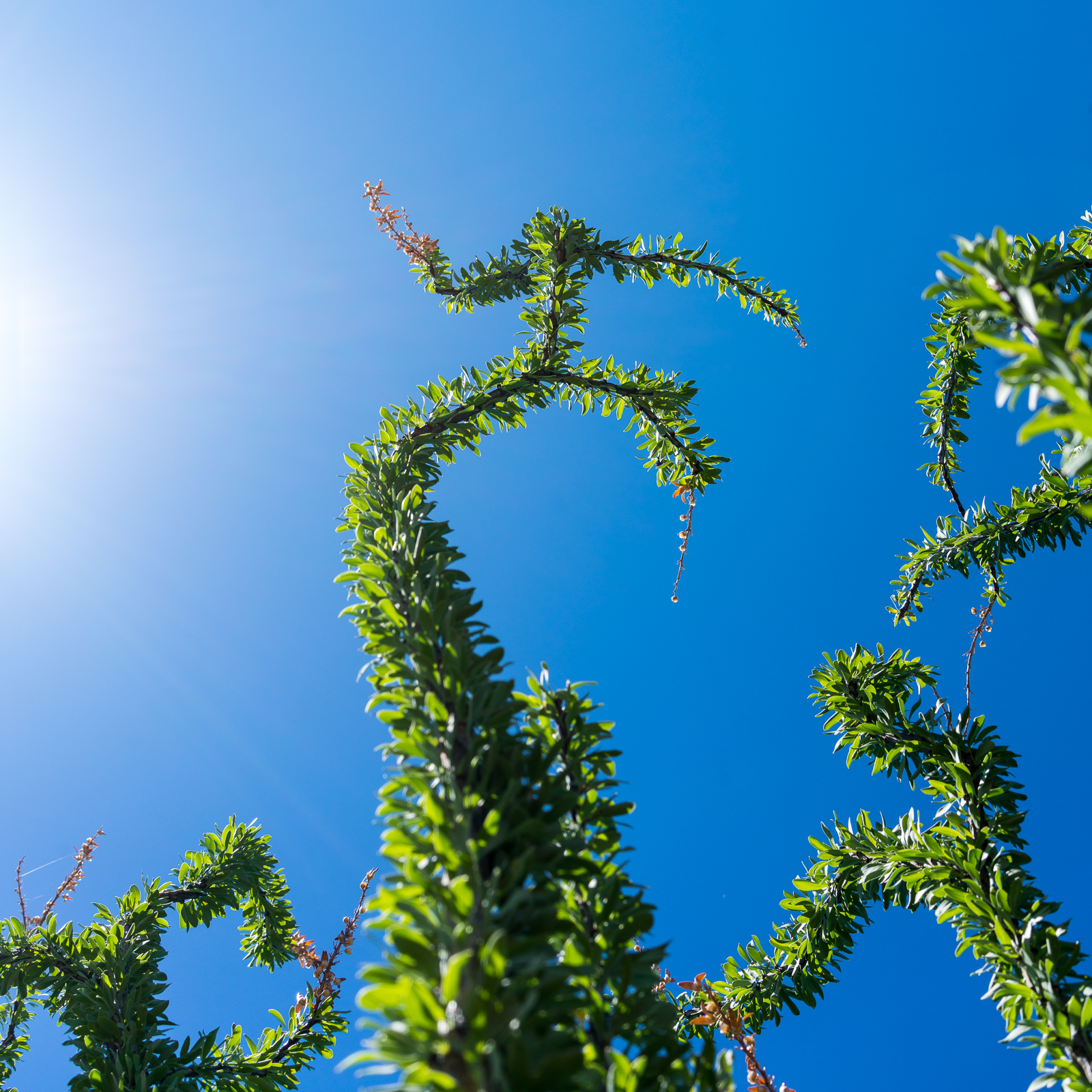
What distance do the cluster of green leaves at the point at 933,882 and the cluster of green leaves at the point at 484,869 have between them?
35.3 inches

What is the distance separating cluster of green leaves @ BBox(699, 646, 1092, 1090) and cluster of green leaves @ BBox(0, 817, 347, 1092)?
175cm

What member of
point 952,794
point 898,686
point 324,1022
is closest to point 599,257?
point 898,686

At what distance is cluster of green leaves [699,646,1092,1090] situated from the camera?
1.57 m

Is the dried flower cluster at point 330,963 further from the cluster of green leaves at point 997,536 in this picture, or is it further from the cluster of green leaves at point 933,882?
the cluster of green leaves at point 997,536

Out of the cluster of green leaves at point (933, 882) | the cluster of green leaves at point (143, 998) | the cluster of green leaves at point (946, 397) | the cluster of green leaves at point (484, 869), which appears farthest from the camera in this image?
the cluster of green leaves at point (946, 397)

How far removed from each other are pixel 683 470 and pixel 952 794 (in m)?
1.80

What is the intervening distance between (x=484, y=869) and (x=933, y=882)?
161 cm

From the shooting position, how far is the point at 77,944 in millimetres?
2529

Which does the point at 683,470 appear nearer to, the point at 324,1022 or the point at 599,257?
the point at 599,257

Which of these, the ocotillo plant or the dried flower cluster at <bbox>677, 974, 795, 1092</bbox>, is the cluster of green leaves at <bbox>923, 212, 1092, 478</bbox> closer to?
the ocotillo plant

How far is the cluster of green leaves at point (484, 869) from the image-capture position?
2.79 ft

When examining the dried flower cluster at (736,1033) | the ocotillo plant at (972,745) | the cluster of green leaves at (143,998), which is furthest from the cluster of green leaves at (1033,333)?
the cluster of green leaves at (143,998)

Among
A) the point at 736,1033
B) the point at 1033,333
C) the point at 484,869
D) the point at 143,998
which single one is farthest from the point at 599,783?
the point at 143,998

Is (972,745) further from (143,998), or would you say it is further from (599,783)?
(143,998)
